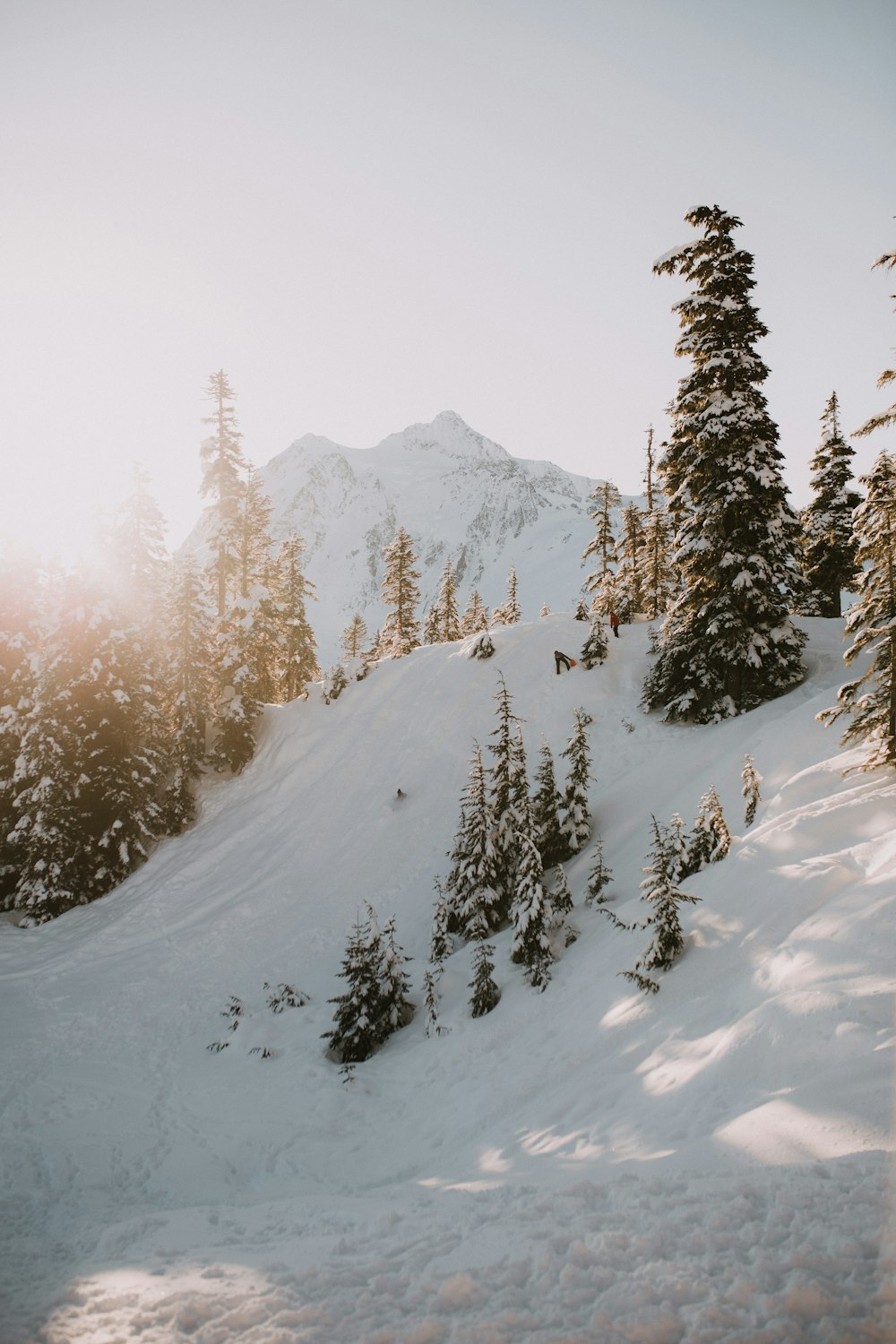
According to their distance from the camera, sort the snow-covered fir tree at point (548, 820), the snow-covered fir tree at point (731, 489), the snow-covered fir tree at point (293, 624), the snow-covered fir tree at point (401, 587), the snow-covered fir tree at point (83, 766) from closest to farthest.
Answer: the snow-covered fir tree at point (548, 820) → the snow-covered fir tree at point (731, 489) → the snow-covered fir tree at point (83, 766) → the snow-covered fir tree at point (293, 624) → the snow-covered fir tree at point (401, 587)

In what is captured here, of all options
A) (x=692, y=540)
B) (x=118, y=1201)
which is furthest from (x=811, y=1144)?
(x=692, y=540)

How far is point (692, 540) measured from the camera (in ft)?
58.9

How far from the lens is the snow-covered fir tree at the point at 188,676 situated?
25844 millimetres

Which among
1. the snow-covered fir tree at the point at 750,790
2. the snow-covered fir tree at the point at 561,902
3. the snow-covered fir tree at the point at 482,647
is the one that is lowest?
the snow-covered fir tree at the point at 561,902

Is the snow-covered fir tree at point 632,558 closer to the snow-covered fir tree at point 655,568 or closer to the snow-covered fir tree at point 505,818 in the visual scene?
the snow-covered fir tree at point 655,568

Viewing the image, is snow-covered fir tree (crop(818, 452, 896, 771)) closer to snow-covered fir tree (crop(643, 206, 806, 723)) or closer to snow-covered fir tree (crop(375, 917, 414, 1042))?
snow-covered fir tree (crop(643, 206, 806, 723))

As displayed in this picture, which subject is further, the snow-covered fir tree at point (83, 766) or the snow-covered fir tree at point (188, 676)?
the snow-covered fir tree at point (188, 676)

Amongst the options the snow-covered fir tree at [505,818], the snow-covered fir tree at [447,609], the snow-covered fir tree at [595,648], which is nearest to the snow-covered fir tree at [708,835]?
the snow-covered fir tree at [505,818]

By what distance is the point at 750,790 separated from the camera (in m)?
12.1

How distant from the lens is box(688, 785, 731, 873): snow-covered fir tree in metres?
11.0

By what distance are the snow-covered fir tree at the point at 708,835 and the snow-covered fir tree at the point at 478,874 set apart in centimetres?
516

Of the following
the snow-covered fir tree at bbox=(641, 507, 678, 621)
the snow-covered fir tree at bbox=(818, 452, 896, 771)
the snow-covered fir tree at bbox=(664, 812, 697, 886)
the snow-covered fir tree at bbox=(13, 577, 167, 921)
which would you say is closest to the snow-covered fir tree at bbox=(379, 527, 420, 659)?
the snow-covered fir tree at bbox=(641, 507, 678, 621)

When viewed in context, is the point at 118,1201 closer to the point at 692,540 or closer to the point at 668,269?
the point at 692,540

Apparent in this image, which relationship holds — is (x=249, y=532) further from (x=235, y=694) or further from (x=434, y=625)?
(x=434, y=625)
